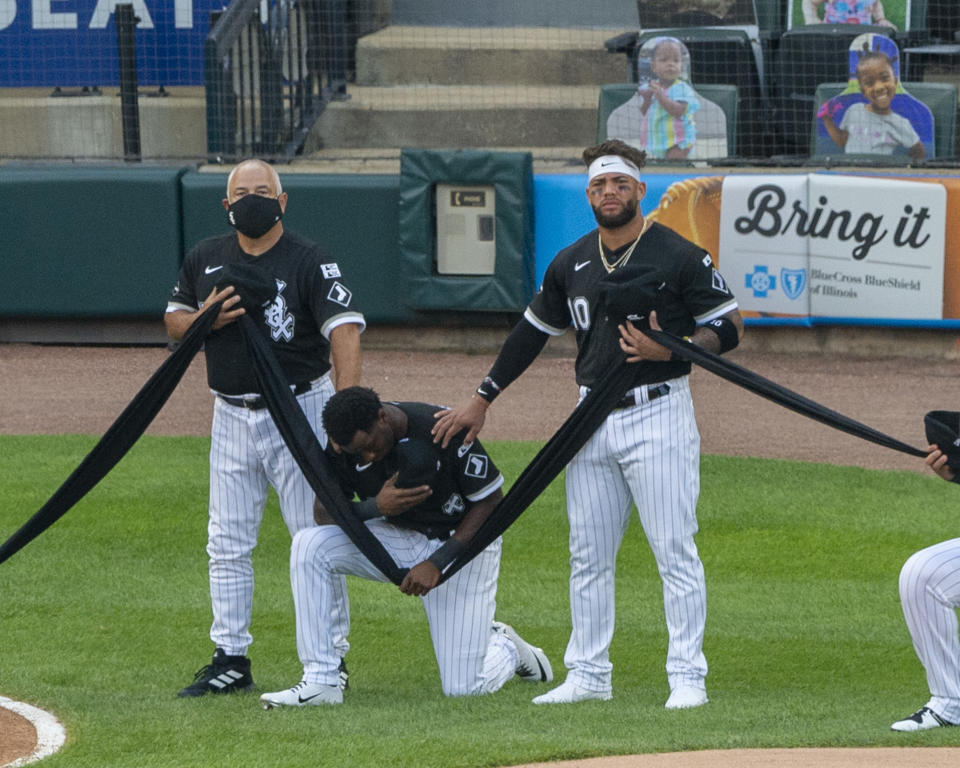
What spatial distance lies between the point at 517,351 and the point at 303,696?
141cm

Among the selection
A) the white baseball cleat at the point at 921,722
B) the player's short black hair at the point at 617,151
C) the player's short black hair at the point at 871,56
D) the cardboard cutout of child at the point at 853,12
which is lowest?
the white baseball cleat at the point at 921,722

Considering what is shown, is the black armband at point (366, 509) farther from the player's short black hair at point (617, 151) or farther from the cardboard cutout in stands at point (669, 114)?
the cardboard cutout in stands at point (669, 114)

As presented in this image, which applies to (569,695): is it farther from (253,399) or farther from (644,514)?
(253,399)

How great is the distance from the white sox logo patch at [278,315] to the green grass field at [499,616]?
50.4 inches

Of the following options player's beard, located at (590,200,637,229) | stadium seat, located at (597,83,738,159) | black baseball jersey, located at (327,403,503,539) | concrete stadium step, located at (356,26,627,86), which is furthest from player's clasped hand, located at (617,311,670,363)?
concrete stadium step, located at (356,26,627,86)

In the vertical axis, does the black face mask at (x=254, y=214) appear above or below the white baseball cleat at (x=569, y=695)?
above

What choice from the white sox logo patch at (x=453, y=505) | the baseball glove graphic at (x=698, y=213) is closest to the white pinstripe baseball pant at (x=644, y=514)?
the white sox logo patch at (x=453, y=505)

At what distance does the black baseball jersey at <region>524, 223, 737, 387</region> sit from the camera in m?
5.09

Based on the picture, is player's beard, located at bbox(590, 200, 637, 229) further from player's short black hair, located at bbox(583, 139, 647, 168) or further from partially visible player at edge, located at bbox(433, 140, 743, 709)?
player's short black hair, located at bbox(583, 139, 647, 168)

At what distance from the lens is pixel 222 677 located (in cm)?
541

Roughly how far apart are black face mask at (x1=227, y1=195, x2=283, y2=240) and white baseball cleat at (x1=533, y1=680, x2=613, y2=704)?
1891 millimetres

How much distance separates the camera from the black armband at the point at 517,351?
547cm

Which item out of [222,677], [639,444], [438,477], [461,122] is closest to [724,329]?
[639,444]

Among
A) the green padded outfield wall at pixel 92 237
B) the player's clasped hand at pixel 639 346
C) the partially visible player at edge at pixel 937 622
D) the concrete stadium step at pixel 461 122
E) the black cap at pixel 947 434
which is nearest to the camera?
the partially visible player at edge at pixel 937 622
